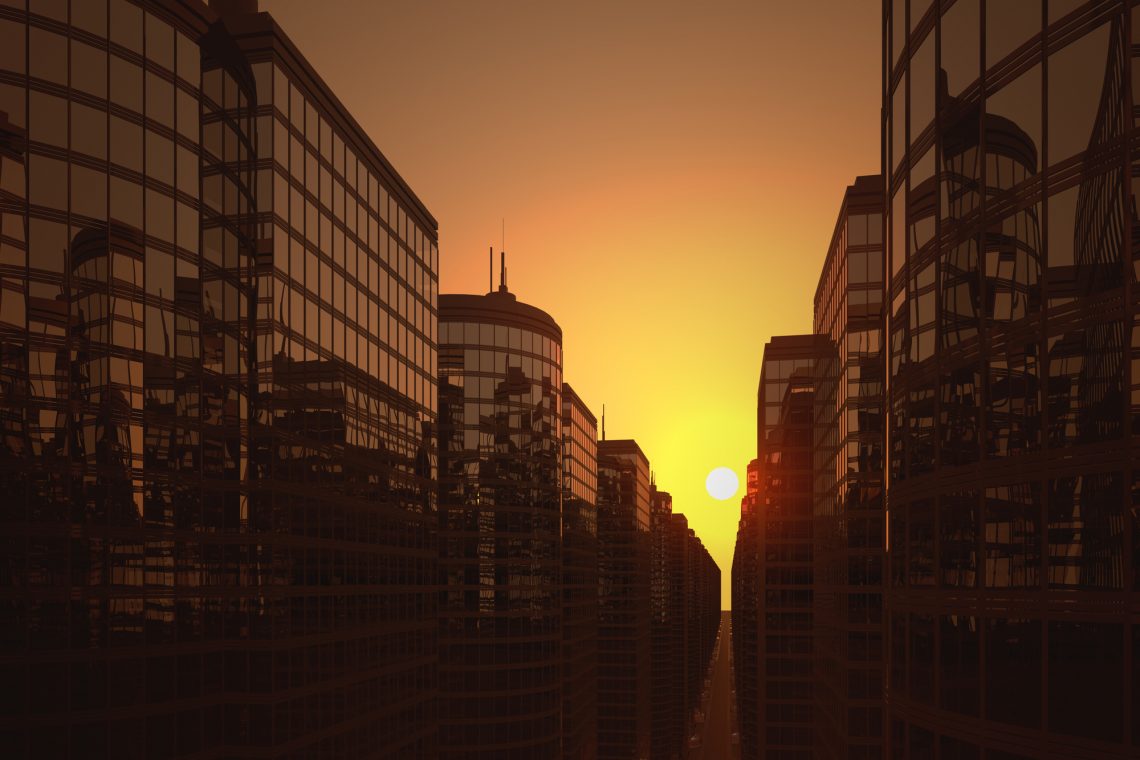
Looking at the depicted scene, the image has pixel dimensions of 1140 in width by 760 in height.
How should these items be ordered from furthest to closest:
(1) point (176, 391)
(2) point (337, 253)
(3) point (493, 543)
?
(3) point (493, 543)
(2) point (337, 253)
(1) point (176, 391)

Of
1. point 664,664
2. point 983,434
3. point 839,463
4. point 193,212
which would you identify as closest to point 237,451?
point 193,212

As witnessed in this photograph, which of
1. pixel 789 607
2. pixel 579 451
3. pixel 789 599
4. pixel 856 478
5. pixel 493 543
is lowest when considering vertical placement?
pixel 789 607

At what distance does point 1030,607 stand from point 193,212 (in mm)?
32657

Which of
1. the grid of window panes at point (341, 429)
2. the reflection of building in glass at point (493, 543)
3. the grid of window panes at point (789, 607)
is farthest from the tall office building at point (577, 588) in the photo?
the grid of window panes at point (341, 429)

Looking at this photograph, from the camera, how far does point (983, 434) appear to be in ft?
73.1

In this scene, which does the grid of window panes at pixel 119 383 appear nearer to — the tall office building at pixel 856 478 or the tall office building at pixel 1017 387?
the tall office building at pixel 1017 387

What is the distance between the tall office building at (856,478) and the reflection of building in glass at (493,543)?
1047 inches

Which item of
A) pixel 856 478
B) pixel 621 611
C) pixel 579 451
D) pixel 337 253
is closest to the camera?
pixel 337 253

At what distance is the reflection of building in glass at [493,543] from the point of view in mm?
85312

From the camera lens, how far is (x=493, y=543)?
87.5 meters

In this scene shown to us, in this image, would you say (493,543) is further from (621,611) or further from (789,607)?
(621,611)

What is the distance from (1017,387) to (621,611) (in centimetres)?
13564

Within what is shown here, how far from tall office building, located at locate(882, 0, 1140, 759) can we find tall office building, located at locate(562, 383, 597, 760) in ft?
263

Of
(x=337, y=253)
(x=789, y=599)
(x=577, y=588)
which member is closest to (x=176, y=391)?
(x=337, y=253)
